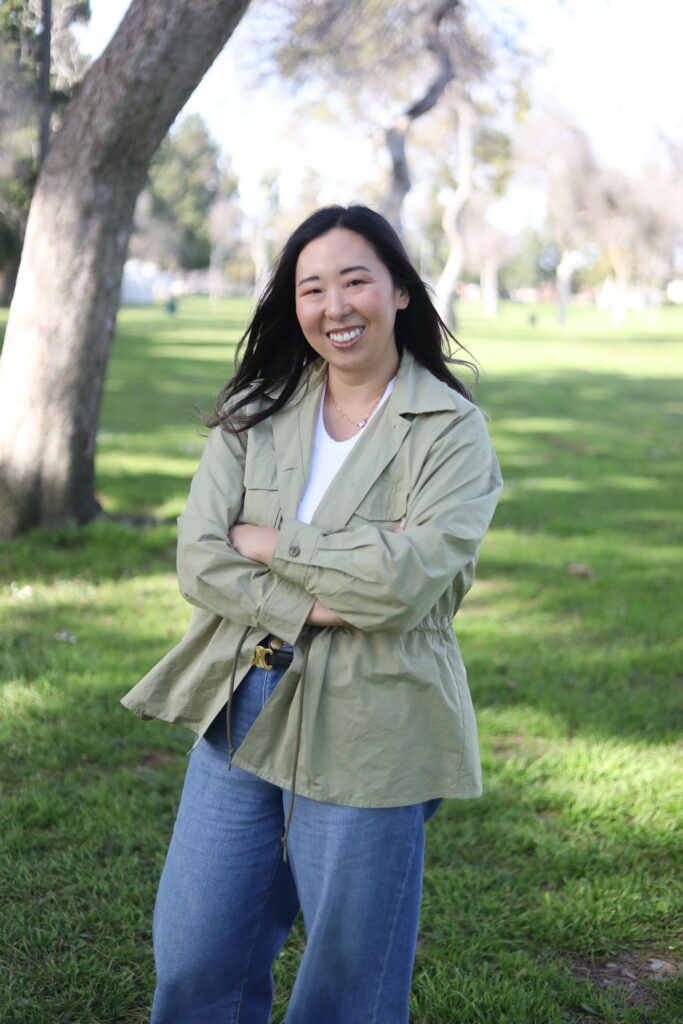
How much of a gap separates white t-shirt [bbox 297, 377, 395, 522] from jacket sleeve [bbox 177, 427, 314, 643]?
18cm

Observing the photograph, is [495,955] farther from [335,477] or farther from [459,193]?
[459,193]

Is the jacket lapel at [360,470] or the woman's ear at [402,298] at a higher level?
the woman's ear at [402,298]

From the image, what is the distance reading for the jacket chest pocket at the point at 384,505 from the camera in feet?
8.11

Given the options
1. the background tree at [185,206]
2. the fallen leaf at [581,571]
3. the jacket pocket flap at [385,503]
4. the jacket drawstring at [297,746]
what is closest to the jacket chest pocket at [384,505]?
the jacket pocket flap at [385,503]

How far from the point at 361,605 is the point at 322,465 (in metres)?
0.42

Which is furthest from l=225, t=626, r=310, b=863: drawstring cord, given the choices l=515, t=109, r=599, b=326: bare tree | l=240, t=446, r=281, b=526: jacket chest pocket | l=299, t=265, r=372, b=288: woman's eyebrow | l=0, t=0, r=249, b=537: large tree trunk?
l=515, t=109, r=599, b=326: bare tree

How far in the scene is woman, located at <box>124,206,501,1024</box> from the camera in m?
2.31

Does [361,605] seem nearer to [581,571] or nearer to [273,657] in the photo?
[273,657]

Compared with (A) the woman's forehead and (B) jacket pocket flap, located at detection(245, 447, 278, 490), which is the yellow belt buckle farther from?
(A) the woman's forehead

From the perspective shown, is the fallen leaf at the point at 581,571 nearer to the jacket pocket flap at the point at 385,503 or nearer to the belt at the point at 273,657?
the jacket pocket flap at the point at 385,503

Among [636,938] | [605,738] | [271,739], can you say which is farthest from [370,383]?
[605,738]

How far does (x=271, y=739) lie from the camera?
7.79 feet

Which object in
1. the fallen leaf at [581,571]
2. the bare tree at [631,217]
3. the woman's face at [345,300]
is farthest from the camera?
the bare tree at [631,217]

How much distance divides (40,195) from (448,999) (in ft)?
18.0
